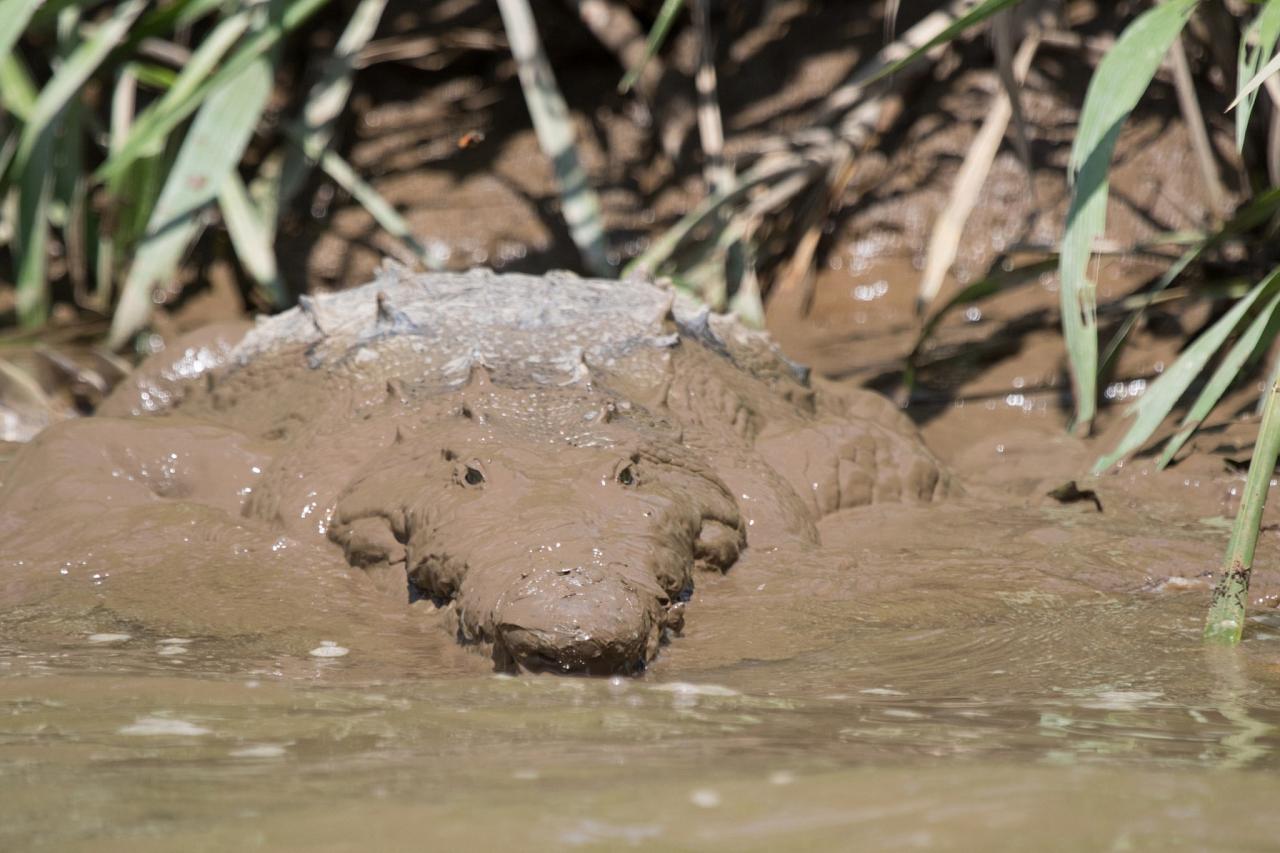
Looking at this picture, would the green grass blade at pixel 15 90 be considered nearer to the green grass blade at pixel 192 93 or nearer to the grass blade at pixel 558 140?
the green grass blade at pixel 192 93

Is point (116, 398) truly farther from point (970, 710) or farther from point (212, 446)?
point (970, 710)

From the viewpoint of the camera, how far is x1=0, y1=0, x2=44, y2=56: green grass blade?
18.2 feet

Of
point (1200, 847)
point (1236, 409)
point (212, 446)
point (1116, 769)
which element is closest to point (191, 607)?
point (212, 446)

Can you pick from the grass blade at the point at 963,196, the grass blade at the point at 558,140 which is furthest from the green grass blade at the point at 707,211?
the grass blade at the point at 963,196

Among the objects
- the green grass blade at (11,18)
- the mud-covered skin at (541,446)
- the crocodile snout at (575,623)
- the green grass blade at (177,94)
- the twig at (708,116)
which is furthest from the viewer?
the twig at (708,116)

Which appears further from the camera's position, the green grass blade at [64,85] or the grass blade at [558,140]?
the grass blade at [558,140]

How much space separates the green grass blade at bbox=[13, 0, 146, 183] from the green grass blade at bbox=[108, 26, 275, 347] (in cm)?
61

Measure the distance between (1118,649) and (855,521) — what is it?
1.26m

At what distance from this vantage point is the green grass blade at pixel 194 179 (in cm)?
605

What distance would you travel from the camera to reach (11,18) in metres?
5.61

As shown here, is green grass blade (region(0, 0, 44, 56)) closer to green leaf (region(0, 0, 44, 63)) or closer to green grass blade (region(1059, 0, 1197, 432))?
green leaf (region(0, 0, 44, 63))

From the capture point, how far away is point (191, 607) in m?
3.53

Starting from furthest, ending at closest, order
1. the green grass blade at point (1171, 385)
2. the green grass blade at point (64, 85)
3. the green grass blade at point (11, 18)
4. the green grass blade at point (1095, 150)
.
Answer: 1. the green grass blade at point (64, 85)
2. the green grass blade at point (11, 18)
3. the green grass blade at point (1095, 150)
4. the green grass blade at point (1171, 385)

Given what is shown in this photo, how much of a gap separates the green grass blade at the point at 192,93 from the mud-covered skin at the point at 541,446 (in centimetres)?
97
